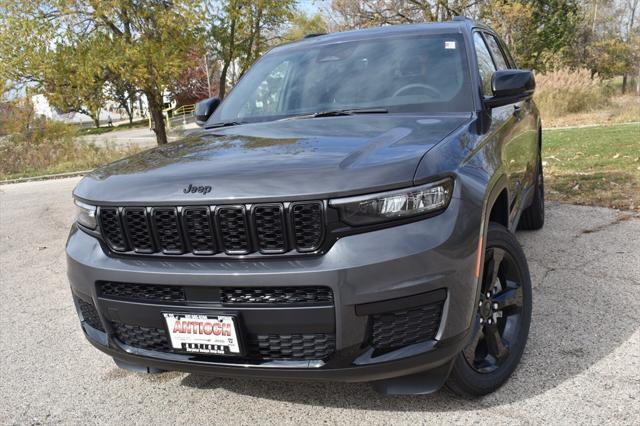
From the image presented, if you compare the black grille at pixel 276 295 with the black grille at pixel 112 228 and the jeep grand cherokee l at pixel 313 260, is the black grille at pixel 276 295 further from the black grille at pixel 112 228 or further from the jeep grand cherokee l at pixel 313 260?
the black grille at pixel 112 228

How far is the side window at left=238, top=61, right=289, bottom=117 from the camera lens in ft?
11.7

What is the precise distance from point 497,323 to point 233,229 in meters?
1.39

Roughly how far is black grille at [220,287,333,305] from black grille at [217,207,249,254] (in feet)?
0.50

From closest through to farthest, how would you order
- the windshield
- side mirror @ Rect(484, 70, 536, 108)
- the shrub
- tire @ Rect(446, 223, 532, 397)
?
tire @ Rect(446, 223, 532, 397) → side mirror @ Rect(484, 70, 536, 108) → the windshield → the shrub

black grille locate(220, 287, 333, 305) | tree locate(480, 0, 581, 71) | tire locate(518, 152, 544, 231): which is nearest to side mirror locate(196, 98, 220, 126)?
black grille locate(220, 287, 333, 305)

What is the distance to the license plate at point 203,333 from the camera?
212 centimetres

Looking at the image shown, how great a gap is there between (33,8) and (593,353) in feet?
44.3

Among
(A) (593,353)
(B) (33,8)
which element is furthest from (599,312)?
(B) (33,8)

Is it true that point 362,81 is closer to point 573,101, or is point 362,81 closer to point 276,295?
point 276,295

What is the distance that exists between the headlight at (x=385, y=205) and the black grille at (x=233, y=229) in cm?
35

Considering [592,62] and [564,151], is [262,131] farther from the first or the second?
[592,62]

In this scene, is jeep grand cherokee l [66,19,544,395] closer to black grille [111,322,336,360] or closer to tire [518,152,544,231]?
black grille [111,322,336,360]

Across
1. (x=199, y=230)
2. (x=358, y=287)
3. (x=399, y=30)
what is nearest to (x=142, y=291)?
(x=199, y=230)

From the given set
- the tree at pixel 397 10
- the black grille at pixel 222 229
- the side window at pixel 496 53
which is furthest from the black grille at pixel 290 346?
the tree at pixel 397 10
